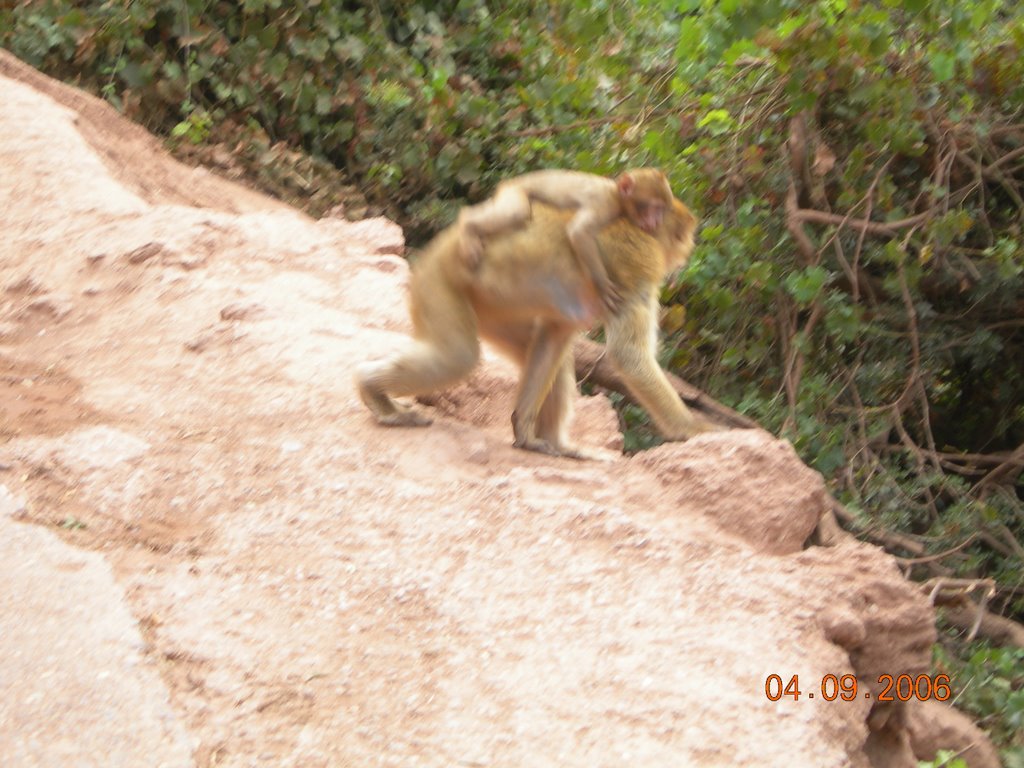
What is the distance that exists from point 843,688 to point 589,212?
7.30 feet

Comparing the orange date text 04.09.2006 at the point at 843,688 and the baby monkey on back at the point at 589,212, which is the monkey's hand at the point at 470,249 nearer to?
the baby monkey on back at the point at 589,212

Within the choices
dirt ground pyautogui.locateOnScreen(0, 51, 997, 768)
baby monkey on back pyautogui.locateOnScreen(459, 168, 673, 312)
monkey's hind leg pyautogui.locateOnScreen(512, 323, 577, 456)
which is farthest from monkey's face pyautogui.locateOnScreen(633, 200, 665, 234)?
dirt ground pyautogui.locateOnScreen(0, 51, 997, 768)

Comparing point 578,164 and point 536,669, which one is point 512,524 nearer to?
point 536,669

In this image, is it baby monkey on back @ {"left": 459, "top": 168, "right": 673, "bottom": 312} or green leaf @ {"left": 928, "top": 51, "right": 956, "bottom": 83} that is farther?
green leaf @ {"left": 928, "top": 51, "right": 956, "bottom": 83}

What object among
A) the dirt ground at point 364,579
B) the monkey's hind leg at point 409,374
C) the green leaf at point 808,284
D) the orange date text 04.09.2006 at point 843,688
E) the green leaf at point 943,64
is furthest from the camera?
the green leaf at point 808,284

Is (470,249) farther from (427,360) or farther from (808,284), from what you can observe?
(808,284)

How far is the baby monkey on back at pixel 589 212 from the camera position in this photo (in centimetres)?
493

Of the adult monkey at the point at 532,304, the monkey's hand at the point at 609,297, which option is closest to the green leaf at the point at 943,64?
the adult monkey at the point at 532,304

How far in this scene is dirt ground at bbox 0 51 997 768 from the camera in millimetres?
3197

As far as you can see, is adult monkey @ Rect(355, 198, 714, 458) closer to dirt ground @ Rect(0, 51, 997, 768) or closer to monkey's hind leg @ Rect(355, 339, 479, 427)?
monkey's hind leg @ Rect(355, 339, 479, 427)

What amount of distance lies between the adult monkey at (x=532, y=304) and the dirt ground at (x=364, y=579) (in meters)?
0.23

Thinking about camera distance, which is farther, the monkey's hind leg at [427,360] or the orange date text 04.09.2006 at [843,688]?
the monkey's hind leg at [427,360]

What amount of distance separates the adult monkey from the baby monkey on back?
0.12 ft

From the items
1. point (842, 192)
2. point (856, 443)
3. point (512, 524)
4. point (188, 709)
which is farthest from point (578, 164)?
point (188, 709)
